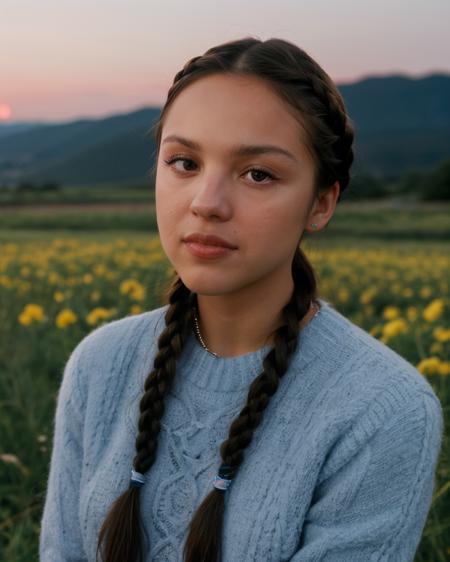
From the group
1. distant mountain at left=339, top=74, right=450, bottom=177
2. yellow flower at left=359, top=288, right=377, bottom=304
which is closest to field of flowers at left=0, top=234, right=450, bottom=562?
yellow flower at left=359, top=288, right=377, bottom=304

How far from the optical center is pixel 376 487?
46.6 inches

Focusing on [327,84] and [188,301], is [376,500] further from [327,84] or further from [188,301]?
[327,84]

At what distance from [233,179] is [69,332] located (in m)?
2.83

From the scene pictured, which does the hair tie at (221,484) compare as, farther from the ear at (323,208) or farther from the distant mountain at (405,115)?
the distant mountain at (405,115)

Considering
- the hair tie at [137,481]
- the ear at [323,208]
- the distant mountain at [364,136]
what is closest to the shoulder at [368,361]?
the ear at [323,208]

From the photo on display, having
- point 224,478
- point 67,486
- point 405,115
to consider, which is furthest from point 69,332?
point 405,115

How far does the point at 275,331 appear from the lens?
1372mm

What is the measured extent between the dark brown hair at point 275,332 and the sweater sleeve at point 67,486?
124mm

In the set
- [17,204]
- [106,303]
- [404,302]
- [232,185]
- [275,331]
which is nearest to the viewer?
[232,185]

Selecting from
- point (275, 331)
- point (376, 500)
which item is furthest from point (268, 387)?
point (376, 500)

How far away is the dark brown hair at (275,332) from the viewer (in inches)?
46.7

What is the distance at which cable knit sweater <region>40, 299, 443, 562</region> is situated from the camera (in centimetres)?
119

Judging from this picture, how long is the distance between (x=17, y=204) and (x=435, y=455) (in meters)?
43.1

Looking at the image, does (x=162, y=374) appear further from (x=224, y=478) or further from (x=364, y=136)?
(x=364, y=136)
